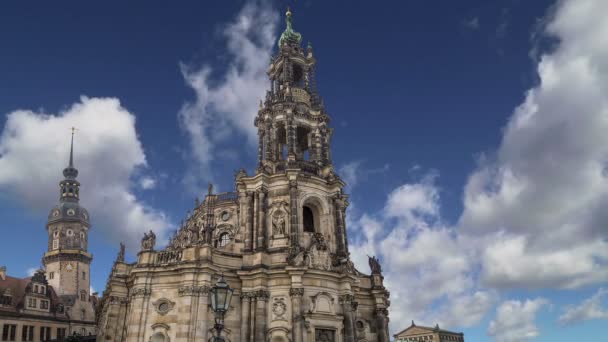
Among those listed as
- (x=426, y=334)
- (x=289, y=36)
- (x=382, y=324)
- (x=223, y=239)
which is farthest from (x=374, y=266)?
(x=426, y=334)

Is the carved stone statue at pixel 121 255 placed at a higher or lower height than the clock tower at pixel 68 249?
lower

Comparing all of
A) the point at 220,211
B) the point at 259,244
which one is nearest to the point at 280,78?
the point at 220,211

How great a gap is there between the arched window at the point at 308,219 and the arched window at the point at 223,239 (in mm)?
7345

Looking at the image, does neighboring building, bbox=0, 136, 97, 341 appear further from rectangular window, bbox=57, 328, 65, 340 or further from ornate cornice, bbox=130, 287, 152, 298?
ornate cornice, bbox=130, 287, 152, 298

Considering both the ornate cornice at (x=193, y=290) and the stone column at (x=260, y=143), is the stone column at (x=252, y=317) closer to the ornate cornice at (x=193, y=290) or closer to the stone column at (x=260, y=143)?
the ornate cornice at (x=193, y=290)

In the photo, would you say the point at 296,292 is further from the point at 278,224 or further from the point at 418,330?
the point at 418,330

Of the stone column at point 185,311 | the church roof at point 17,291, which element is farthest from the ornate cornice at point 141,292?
the church roof at point 17,291

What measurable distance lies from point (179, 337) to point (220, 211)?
47.6 feet

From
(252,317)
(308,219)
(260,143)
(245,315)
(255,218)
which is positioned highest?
(260,143)

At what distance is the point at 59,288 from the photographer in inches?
2773

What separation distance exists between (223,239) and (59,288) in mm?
43114

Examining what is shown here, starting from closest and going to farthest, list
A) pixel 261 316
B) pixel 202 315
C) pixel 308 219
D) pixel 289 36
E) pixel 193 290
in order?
pixel 202 315, pixel 193 290, pixel 261 316, pixel 308 219, pixel 289 36

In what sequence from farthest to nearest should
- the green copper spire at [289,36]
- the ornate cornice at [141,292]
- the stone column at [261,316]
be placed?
the green copper spire at [289,36] < the ornate cornice at [141,292] < the stone column at [261,316]

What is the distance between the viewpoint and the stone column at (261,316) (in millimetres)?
30141
